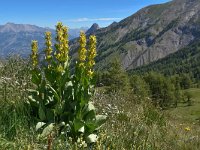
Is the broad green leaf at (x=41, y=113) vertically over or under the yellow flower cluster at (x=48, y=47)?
under

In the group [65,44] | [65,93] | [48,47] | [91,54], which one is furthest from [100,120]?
[48,47]

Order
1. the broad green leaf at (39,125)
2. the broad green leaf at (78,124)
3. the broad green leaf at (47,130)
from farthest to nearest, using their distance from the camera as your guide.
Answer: the broad green leaf at (78,124) < the broad green leaf at (39,125) < the broad green leaf at (47,130)

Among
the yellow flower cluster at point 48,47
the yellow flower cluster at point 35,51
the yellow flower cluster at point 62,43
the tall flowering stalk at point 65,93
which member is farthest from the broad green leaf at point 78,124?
the yellow flower cluster at point 35,51

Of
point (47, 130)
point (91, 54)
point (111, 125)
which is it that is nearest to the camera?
point (47, 130)

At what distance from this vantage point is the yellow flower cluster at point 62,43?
A: 22.6 feet

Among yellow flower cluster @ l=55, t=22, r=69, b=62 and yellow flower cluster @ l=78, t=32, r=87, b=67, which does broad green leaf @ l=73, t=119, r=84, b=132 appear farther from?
yellow flower cluster @ l=55, t=22, r=69, b=62

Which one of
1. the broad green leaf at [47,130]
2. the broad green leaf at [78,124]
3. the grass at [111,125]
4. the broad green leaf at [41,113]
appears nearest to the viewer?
the grass at [111,125]

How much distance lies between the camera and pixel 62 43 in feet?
22.9

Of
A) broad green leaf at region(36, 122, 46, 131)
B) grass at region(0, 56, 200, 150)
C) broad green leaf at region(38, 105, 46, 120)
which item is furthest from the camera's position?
broad green leaf at region(38, 105, 46, 120)

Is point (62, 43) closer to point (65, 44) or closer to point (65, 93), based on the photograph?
point (65, 44)

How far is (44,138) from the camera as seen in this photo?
566 centimetres

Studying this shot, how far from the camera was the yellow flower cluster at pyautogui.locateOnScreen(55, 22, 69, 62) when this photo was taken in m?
6.88

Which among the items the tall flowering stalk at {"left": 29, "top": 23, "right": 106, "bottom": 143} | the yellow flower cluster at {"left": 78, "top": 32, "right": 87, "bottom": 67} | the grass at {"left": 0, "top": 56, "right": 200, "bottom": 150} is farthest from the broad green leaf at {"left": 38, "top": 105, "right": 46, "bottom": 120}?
the yellow flower cluster at {"left": 78, "top": 32, "right": 87, "bottom": 67}

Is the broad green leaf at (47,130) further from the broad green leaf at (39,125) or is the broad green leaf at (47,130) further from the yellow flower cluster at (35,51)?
the yellow flower cluster at (35,51)
